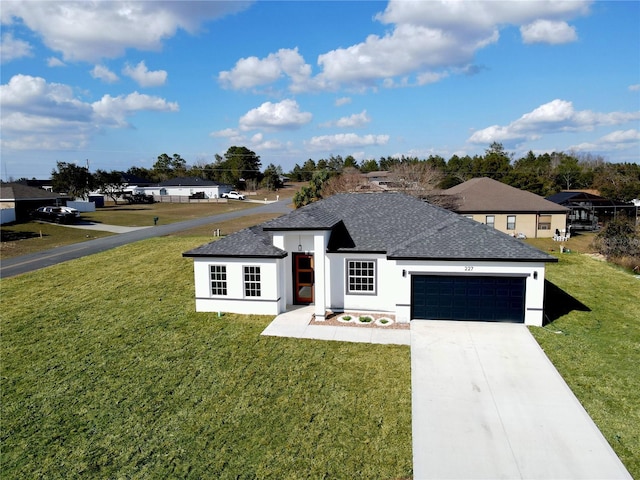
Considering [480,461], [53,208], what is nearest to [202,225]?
[53,208]

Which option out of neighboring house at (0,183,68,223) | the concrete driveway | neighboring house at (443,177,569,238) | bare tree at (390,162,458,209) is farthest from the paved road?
neighboring house at (443,177,569,238)

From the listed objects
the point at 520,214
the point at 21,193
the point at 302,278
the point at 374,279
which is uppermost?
the point at 21,193

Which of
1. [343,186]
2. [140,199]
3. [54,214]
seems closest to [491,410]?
[343,186]

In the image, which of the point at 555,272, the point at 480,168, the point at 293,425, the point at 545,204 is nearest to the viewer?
the point at 293,425

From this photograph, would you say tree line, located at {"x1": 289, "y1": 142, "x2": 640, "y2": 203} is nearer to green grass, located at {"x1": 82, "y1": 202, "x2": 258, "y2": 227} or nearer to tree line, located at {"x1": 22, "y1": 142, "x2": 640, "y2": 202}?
tree line, located at {"x1": 22, "y1": 142, "x2": 640, "y2": 202}

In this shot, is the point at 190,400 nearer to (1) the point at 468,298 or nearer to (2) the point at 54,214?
(1) the point at 468,298

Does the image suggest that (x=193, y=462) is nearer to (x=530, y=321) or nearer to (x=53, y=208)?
(x=530, y=321)
